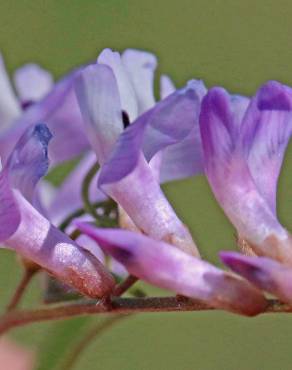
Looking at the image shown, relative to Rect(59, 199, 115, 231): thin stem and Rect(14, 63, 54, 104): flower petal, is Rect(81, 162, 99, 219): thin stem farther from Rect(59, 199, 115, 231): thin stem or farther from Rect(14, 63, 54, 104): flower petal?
Rect(14, 63, 54, 104): flower petal

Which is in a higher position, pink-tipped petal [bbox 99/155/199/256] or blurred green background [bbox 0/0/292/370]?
pink-tipped petal [bbox 99/155/199/256]

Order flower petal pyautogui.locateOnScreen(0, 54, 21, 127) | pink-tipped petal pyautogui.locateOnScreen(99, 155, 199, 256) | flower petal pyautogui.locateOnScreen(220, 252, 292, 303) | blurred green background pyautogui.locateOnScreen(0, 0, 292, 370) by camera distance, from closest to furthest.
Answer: flower petal pyautogui.locateOnScreen(220, 252, 292, 303), pink-tipped petal pyautogui.locateOnScreen(99, 155, 199, 256), flower petal pyautogui.locateOnScreen(0, 54, 21, 127), blurred green background pyautogui.locateOnScreen(0, 0, 292, 370)

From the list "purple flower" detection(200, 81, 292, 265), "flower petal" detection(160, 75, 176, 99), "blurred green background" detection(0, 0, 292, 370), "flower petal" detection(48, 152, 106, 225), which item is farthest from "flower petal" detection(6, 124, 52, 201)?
"blurred green background" detection(0, 0, 292, 370)

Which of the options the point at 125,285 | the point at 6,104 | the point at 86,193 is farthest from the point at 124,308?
the point at 6,104

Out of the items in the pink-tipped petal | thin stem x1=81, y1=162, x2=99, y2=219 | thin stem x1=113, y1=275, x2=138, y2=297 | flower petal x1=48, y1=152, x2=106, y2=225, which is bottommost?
flower petal x1=48, y1=152, x2=106, y2=225

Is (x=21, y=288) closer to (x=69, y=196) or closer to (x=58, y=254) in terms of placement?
(x=58, y=254)

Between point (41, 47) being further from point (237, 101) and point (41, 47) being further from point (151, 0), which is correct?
point (237, 101)

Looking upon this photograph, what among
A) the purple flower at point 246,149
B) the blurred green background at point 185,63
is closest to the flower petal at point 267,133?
the purple flower at point 246,149
